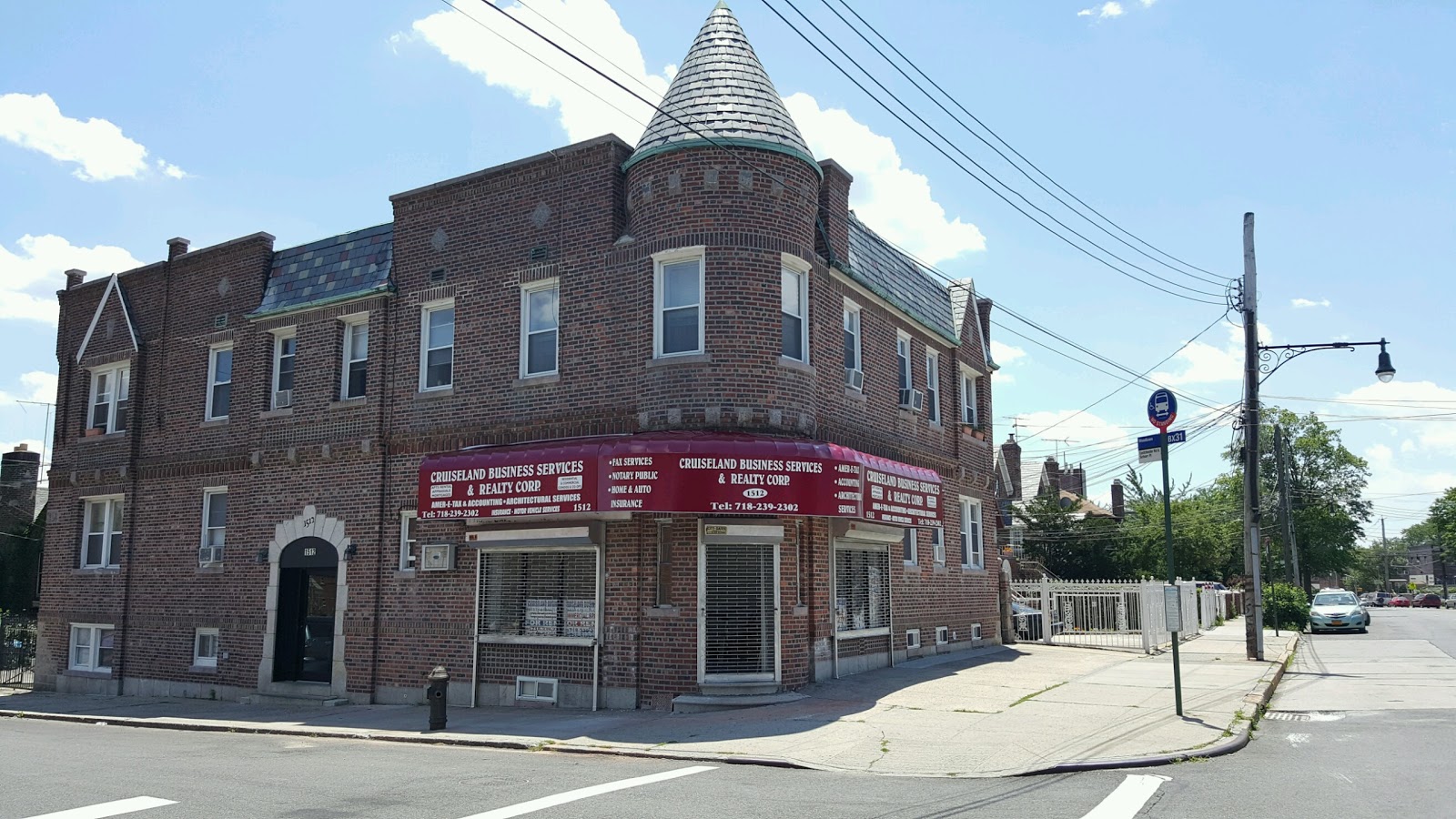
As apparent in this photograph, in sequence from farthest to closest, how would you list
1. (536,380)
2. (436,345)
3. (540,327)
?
1. (436,345)
2. (540,327)
3. (536,380)

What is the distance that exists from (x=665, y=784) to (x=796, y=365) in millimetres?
7562

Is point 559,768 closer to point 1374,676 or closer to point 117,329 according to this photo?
point 1374,676

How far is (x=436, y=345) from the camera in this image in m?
17.8

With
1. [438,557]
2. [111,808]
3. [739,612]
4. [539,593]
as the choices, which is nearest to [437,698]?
[539,593]

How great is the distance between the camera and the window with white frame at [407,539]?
55.9 ft

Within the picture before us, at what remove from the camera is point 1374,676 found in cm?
1820

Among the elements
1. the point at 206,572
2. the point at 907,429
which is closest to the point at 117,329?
the point at 206,572

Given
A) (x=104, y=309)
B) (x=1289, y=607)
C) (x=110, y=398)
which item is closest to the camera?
(x=110, y=398)

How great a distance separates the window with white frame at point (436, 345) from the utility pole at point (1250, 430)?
15850mm

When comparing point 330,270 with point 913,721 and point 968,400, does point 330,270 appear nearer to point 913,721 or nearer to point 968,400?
point 913,721

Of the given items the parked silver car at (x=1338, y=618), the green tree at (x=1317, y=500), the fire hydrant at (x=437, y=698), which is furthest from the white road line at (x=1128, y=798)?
the green tree at (x=1317, y=500)

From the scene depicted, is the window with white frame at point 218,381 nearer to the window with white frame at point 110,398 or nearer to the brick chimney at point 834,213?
the window with white frame at point 110,398

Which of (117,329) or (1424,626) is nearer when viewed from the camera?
(117,329)

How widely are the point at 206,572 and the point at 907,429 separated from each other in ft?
45.8
